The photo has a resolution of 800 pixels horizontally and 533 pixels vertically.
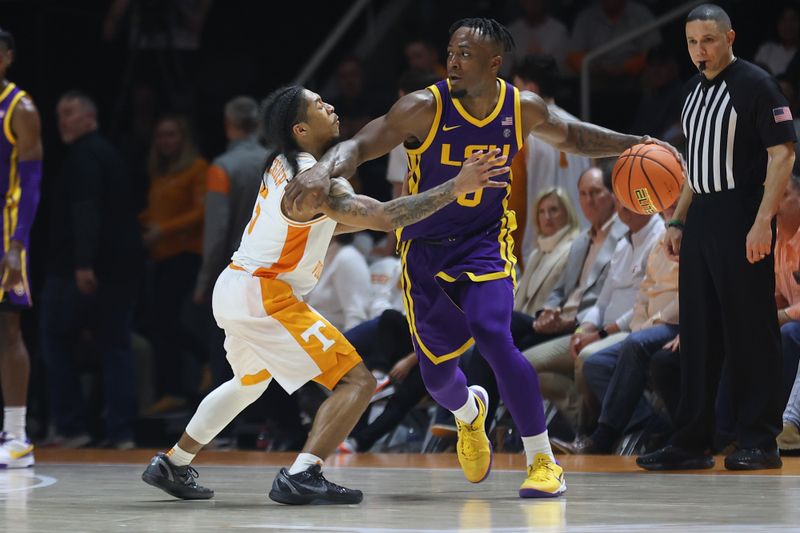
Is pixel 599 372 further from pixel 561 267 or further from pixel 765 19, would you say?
pixel 765 19

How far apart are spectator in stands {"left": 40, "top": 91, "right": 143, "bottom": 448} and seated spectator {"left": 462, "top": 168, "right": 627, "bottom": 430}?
2.41 meters

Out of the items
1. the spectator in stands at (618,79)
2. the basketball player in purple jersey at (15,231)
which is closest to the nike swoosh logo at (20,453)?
the basketball player in purple jersey at (15,231)

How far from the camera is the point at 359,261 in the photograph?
8.71m

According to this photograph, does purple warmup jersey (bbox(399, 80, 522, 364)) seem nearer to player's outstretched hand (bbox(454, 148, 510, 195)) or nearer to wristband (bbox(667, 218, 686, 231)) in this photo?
player's outstretched hand (bbox(454, 148, 510, 195))

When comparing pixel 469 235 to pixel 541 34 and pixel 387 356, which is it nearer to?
pixel 387 356

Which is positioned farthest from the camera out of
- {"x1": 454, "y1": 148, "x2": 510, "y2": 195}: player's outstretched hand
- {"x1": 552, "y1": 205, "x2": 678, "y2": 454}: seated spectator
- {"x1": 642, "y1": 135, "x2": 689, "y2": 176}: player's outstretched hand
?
{"x1": 552, "y1": 205, "x2": 678, "y2": 454}: seated spectator

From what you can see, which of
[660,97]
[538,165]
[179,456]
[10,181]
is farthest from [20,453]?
[660,97]

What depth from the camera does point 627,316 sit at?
7512 mm

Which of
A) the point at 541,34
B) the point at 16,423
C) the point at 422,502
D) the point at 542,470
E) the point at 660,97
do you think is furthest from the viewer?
the point at 541,34

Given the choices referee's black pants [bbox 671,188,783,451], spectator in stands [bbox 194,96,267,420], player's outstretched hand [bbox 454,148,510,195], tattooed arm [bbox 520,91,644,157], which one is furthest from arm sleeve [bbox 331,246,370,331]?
player's outstretched hand [bbox 454,148,510,195]

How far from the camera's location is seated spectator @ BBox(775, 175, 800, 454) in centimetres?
661

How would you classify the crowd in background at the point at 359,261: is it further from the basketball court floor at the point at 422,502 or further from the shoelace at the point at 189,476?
the shoelace at the point at 189,476

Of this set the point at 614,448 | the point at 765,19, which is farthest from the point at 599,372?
the point at 765,19

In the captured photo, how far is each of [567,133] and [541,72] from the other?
2297mm
